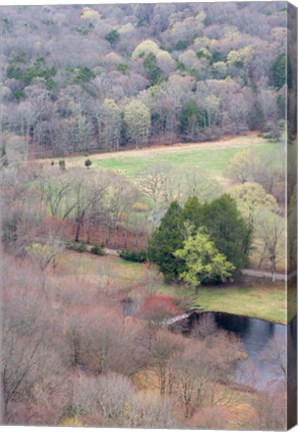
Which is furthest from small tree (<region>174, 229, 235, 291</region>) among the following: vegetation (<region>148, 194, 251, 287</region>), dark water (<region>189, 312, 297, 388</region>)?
dark water (<region>189, 312, 297, 388</region>)

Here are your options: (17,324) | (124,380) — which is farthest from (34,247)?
(124,380)

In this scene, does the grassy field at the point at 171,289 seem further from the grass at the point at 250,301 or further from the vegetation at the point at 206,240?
the vegetation at the point at 206,240

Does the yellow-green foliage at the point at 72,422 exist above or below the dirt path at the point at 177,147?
below

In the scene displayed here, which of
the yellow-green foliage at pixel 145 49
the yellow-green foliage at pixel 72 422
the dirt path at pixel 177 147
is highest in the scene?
the yellow-green foliage at pixel 145 49

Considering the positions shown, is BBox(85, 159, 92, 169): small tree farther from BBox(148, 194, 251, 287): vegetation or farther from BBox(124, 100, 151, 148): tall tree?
BBox(148, 194, 251, 287): vegetation

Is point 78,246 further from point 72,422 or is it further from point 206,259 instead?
point 72,422

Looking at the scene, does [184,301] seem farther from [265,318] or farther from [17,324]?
[17,324]

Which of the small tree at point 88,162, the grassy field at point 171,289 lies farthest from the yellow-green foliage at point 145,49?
the grassy field at point 171,289
